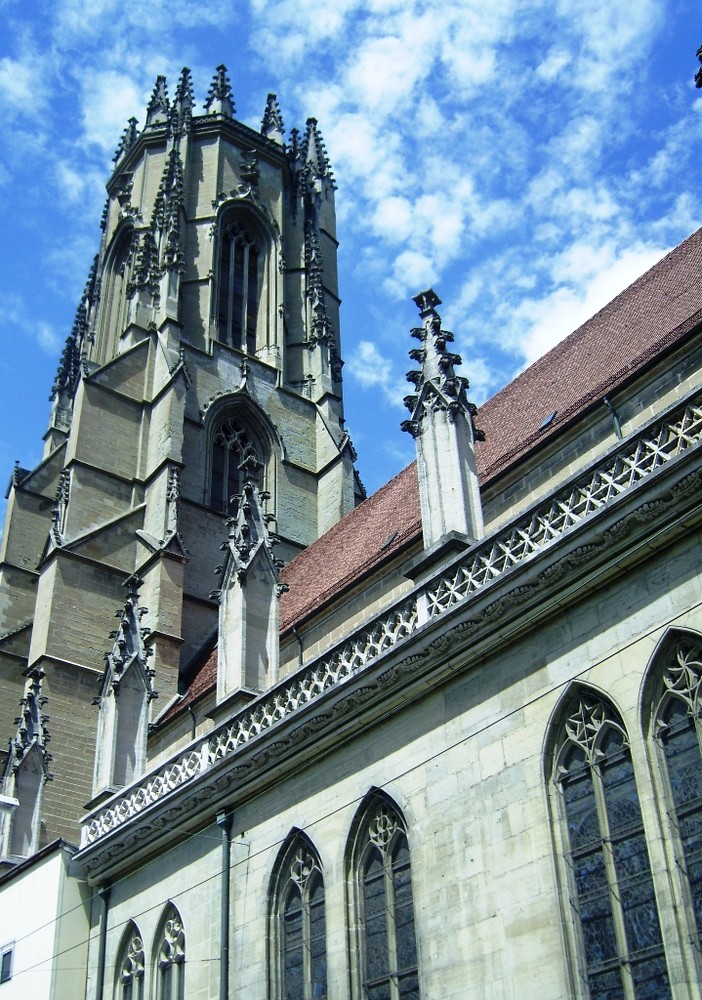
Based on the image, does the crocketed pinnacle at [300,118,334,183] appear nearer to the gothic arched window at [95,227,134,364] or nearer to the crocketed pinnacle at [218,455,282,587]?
the gothic arched window at [95,227,134,364]

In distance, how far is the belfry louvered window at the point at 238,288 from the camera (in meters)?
31.2

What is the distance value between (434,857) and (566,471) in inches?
226

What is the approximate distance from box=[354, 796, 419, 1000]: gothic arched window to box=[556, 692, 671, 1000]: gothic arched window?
6.34 ft

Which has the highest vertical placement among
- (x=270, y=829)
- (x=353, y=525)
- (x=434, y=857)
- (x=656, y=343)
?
(x=353, y=525)

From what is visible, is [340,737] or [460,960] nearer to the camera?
[460,960]

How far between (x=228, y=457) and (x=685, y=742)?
20.4 metres

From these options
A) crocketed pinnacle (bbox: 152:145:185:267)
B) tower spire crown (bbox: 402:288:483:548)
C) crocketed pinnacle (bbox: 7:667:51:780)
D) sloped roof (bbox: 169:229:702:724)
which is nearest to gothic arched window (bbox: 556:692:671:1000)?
tower spire crown (bbox: 402:288:483:548)

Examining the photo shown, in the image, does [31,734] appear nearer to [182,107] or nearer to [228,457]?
[228,457]

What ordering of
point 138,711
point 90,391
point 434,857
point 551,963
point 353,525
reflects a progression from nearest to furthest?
point 551,963 → point 434,857 → point 138,711 → point 353,525 → point 90,391

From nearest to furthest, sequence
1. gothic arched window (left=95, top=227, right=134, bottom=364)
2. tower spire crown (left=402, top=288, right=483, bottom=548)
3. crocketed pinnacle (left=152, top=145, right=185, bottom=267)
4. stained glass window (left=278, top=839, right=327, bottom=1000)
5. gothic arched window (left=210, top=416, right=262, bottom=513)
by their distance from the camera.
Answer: stained glass window (left=278, top=839, right=327, bottom=1000) < tower spire crown (left=402, top=288, right=483, bottom=548) < gothic arched window (left=210, top=416, right=262, bottom=513) < crocketed pinnacle (left=152, top=145, right=185, bottom=267) < gothic arched window (left=95, top=227, right=134, bottom=364)

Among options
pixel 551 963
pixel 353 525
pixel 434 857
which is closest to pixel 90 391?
pixel 353 525

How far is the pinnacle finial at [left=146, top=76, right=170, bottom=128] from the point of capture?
118ft

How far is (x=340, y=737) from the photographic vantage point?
12.0 meters

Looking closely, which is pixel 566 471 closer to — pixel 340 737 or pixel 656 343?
pixel 656 343
